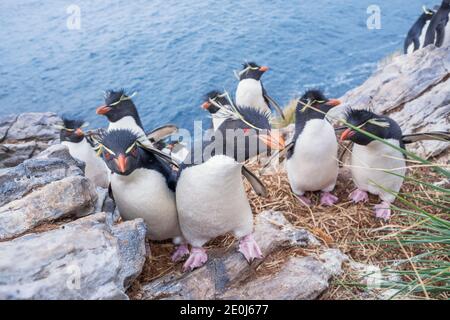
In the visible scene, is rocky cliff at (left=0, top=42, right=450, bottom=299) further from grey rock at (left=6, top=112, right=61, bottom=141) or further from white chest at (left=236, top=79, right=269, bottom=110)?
grey rock at (left=6, top=112, right=61, bottom=141)

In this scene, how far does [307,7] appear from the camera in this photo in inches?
325

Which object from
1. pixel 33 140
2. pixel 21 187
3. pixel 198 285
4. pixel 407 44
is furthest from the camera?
pixel 407 44

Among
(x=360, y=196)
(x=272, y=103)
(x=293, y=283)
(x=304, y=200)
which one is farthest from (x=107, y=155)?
(x=272, y=103)

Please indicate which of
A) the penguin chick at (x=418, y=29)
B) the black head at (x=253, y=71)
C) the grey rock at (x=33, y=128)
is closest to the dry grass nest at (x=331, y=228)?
the black head at (x=253, y=71)

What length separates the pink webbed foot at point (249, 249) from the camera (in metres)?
1.75

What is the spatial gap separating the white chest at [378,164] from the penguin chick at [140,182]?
95cm

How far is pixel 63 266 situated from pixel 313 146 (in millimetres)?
1453

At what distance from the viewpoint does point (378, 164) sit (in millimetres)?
2264

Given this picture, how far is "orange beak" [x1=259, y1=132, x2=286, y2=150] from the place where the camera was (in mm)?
1605

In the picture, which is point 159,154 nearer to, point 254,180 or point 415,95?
point 254,180

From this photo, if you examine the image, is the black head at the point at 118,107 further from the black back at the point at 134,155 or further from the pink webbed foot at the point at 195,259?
the pink webbed foot at the point at 195,259

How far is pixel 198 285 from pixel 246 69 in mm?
3021
